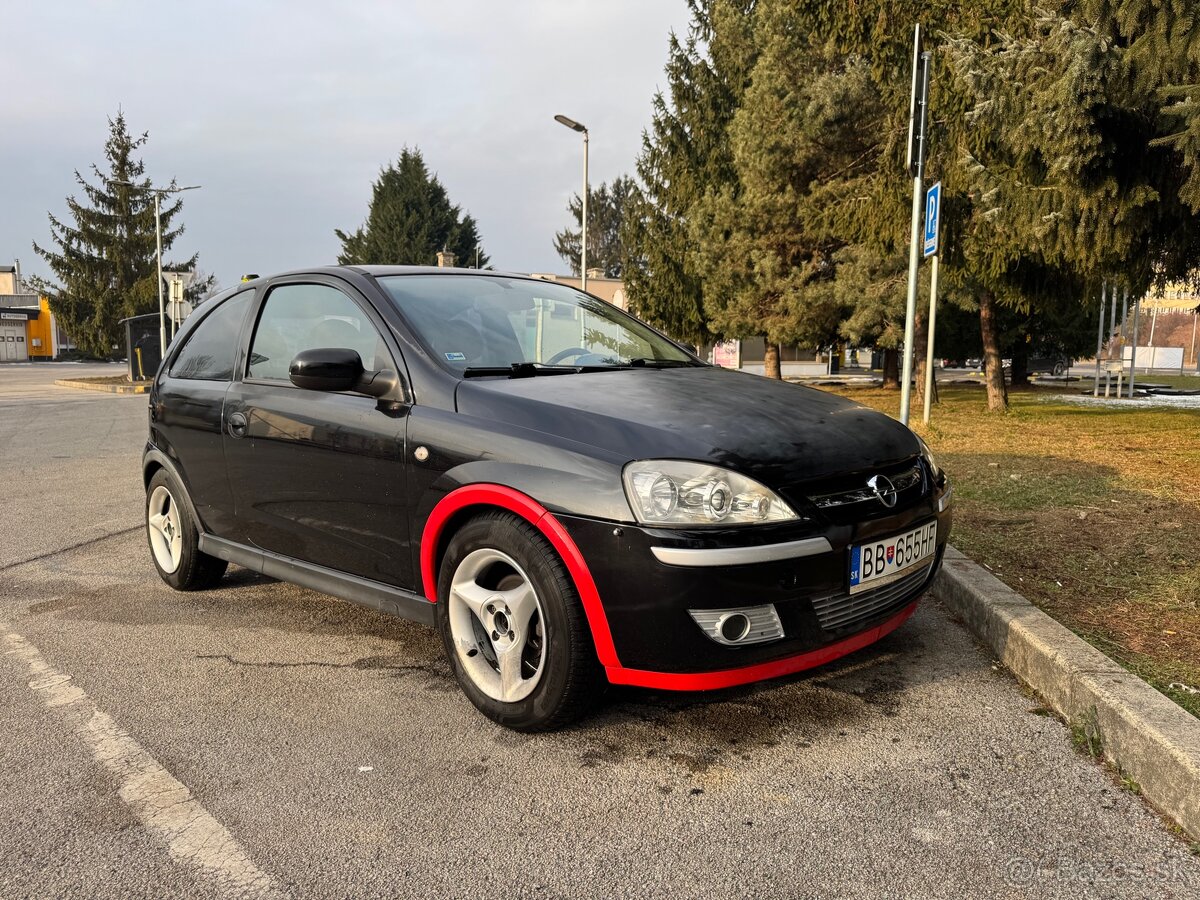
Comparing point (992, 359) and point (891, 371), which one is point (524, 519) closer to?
point (992, 359)

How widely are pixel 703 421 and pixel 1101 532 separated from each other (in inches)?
139

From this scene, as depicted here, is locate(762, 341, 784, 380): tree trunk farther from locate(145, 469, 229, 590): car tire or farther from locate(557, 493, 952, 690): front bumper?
locate(557, 493, 952, 690): front bumper

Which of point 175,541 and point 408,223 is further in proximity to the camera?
point 408,223

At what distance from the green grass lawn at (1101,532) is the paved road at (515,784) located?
21.0 inches

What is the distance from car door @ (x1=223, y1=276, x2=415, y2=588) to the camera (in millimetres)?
3475

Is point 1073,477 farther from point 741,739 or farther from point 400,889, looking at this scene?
point 400,889

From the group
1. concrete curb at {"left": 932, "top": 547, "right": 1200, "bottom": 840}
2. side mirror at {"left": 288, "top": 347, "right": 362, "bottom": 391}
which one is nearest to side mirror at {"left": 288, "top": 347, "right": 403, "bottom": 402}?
side mirror at {"left": 288, "top": 347, "right": 362, "bottom": 391}

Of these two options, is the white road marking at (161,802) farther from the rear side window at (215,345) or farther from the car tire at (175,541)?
the rear side window at (215,345)

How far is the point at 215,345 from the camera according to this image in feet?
15.2

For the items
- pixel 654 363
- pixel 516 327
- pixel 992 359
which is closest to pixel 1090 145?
pixel 654 363

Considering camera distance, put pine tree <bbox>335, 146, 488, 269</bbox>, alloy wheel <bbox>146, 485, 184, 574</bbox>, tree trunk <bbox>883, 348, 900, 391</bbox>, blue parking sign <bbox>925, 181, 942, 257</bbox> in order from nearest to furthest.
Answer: alloy wheel <bbox>146, 485, 184, 574</bbox>
blue parking sign <bbox>925, 181, 942, 257</bbox>
tree trunk <bbox>883, 348, 900, 391</bbox>
pine tree <bbox>335, 146, 488, 269</bbox>

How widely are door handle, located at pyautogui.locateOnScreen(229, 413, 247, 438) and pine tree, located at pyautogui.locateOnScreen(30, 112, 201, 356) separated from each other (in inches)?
1371

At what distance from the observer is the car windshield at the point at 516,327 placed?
143 inches

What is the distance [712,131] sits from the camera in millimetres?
28625
